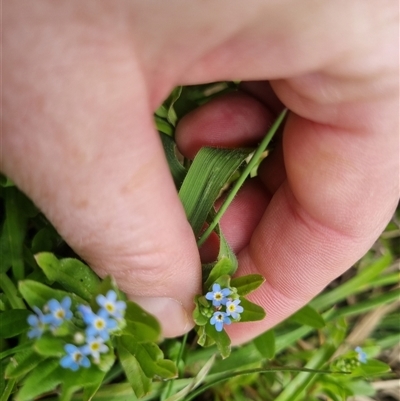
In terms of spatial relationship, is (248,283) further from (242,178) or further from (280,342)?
(280,342)

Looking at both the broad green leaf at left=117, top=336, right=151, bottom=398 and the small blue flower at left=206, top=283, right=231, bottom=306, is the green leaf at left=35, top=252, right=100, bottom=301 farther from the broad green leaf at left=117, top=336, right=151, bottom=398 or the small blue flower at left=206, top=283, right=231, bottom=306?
the small blue flower at left=206, top=283, right=231, bottom=306

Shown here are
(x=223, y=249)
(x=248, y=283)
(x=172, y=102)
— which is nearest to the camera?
(x=248, y=283)

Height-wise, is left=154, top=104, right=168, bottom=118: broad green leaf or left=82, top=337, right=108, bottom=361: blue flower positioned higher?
left=154, top=104, right=168, bottom=118: broad green leaf

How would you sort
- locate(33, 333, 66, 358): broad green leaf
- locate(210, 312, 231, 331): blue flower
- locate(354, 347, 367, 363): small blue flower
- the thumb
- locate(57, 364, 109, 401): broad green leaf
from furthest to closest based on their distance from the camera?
1. locate(354, 347, 367, 363): small blue flower
2. locate(210, 312, 231, 331): blue flower
3. locate(57, 364, 109, 401): broad green leaf
4. locate(33, 333, 66, 358): broad green leaf
5. the thumb

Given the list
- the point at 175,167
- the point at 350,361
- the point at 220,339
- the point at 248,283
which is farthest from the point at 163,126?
the point at 350,361

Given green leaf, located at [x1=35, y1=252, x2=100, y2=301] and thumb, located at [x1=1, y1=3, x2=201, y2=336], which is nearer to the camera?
thumb, located at [x1=1, y1=3, x2=201, y2=336]

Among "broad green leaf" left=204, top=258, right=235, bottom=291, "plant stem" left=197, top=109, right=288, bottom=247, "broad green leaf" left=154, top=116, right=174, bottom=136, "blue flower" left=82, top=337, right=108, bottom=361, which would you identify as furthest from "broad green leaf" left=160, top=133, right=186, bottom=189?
"blue flower" left=82, top=337, right=108, bottom=361

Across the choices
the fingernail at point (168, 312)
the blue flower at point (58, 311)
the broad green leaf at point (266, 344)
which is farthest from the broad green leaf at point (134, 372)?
the broad green leaf at point (266, 344)

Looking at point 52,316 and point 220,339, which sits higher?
point 52,316
